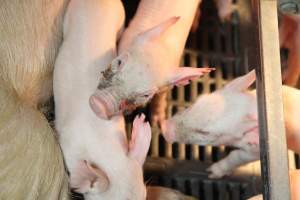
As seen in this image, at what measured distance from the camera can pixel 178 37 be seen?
1.35 m

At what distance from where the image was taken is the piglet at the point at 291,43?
61.8 inches

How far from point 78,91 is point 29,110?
131mm

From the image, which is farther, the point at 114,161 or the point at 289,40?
the point at 289,40

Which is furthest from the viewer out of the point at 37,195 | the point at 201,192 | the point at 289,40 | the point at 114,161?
the point at 289,40

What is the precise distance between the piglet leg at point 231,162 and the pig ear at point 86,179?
399 millimetres

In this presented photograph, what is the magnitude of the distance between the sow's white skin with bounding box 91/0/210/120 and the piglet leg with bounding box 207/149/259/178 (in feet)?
0.83

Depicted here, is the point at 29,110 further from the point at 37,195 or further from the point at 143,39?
the point at 143,39

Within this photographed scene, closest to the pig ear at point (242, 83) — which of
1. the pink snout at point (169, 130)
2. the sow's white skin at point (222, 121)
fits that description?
the sow's white skin at point (222, 121)

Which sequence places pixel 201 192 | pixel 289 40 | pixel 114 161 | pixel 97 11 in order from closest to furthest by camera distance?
pixel 114 161 < pixel 97 11 < pixel 201 192 < pixel 289 40

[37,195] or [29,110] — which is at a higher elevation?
[29,110]

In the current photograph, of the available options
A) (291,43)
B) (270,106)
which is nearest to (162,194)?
(270,106)

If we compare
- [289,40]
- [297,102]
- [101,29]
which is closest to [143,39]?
[101,29]

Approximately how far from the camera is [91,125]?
1.17 metres

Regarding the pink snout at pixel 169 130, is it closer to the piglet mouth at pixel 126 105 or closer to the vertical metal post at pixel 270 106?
the piglet mouth at pixel 126 105
